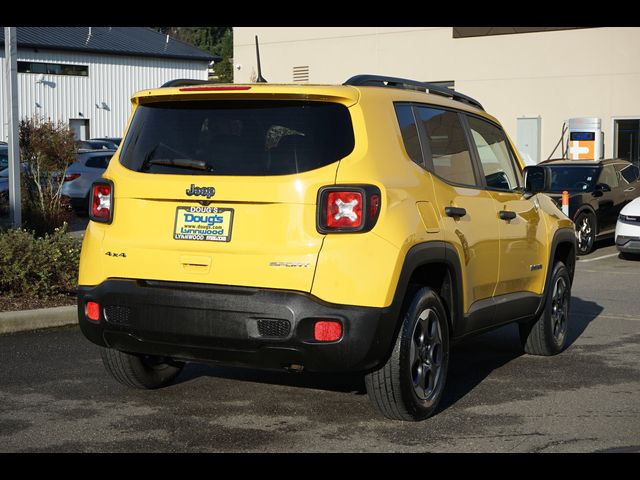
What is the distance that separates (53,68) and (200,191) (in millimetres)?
45669

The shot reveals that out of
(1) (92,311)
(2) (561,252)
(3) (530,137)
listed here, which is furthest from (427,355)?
(3) (530,137)

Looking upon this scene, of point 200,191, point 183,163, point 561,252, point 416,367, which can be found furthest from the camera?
point 561,252

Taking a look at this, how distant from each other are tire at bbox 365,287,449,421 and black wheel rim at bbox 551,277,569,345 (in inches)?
84.9

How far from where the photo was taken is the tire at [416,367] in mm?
5793

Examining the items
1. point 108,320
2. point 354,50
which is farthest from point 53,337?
point 354,50

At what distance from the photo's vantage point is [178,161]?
5812mm

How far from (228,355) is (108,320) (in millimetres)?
736

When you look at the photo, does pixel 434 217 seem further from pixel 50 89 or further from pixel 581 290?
pixel 50 89

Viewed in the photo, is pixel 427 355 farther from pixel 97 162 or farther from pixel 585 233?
pixel 97 162

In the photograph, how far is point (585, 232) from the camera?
58.1ft

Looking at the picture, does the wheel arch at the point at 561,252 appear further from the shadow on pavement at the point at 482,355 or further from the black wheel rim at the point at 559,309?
the shadow on pavement at the point at 482,355

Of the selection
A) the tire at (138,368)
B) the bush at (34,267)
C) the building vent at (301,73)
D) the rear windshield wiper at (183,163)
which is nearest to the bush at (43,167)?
the bush at (34,267)

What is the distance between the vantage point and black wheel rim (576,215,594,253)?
17609mm

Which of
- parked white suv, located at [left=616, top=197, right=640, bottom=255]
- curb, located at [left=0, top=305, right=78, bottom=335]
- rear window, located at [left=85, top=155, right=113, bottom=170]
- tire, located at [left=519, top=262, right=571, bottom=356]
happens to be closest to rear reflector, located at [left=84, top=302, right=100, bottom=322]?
curb, located at [left=0, top=305, right=78, bottom=335]
